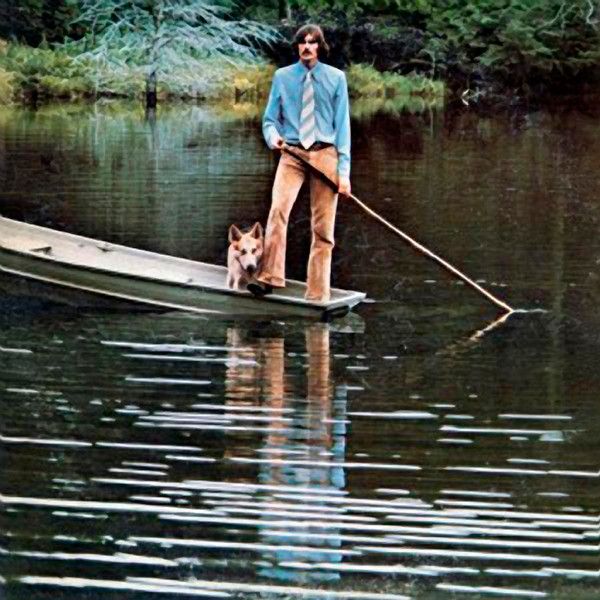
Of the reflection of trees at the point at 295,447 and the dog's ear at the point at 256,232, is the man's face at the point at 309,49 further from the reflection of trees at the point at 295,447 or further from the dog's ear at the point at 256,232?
the reflection of trees at the point at 295,447

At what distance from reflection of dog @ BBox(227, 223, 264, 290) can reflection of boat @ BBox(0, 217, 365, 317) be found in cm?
8

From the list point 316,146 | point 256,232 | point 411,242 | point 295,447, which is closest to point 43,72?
point 411,242

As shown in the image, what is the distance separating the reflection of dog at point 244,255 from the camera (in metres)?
8.27

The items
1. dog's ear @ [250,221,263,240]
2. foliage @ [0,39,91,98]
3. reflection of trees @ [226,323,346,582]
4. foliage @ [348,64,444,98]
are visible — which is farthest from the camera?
foliage @ [348,64,444,98]

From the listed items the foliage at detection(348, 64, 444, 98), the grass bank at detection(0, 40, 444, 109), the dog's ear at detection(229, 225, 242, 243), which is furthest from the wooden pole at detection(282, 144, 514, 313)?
the foliage at detection(348, 64, 444, 98)

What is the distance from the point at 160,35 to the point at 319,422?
27.7 feet

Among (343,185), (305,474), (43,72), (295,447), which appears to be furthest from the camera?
(43,72)

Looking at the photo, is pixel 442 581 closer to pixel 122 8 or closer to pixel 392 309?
pixel 392 309

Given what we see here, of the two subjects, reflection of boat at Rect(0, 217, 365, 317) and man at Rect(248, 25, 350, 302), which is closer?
man at Rect(248, 25, 350, 302)

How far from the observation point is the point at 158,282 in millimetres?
8430

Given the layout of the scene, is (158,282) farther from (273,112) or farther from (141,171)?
(141,171)

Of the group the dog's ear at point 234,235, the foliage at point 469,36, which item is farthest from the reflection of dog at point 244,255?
the foliage at point 469,36

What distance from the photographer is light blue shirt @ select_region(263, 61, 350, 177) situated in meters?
8.16

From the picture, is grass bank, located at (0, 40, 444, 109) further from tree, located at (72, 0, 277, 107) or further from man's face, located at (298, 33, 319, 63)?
man's face, located at (298, 33, 319, 63)
